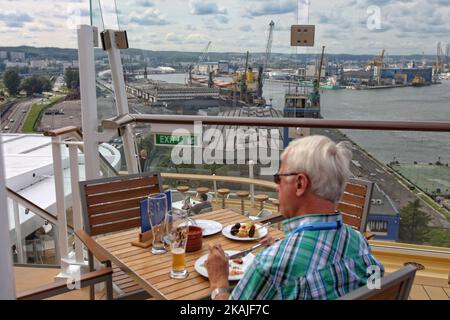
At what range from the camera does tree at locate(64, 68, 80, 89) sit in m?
3.74

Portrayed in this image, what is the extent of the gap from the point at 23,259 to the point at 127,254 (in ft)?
8.65

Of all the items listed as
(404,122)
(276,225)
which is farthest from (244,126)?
(404,122)

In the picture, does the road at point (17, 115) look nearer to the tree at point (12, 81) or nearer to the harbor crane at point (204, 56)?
the tree at point (12, 81)

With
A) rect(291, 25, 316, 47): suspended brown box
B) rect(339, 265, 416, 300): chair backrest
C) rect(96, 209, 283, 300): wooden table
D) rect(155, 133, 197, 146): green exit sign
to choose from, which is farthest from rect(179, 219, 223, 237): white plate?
rect(291, 25, 316, 47): suspended brown box

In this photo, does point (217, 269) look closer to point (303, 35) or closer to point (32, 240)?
point (303, 35)

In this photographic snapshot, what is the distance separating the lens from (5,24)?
3.54 metres

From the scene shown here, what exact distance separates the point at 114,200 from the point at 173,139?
102 cm

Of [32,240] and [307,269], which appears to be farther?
[32,240]

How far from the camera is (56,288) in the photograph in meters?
2.08

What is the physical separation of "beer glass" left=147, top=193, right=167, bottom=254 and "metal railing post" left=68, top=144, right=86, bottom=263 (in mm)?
1407

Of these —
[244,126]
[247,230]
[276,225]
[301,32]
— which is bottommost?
[276,225]

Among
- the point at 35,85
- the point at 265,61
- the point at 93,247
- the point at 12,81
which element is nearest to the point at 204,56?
the point at 265,61

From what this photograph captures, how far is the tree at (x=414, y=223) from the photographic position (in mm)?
3568
